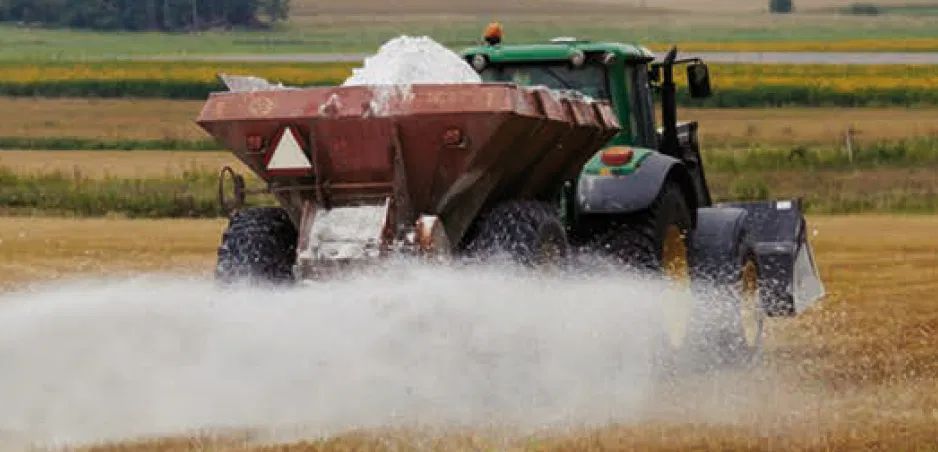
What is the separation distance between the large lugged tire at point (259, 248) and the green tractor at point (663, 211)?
1631 millimetres

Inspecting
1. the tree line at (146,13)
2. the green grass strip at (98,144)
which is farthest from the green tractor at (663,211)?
the tree line at (146,13)

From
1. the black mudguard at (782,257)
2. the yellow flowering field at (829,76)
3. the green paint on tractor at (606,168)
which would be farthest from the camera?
the yellow flowering field at (829,76)

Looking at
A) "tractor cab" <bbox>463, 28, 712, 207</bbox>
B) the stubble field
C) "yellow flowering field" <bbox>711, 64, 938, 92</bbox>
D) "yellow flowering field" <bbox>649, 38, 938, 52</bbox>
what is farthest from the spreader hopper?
"yellow flowering field" <bbox>649, 38, 938, 52</bbox>

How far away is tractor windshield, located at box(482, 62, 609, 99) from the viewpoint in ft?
41.0

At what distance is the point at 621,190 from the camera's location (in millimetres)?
12000

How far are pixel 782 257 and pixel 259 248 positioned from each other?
15.0ft

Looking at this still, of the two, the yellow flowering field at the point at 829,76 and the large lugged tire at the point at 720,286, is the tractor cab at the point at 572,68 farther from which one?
the yellow flowering field at the point at 829,76

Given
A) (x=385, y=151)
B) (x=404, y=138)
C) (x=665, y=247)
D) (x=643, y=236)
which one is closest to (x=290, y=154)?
(x=385, y=151)

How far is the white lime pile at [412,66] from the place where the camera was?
1043 cm

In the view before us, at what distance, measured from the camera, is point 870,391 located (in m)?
11.8

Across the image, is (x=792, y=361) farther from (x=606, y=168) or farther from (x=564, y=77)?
(x=564, y=77)

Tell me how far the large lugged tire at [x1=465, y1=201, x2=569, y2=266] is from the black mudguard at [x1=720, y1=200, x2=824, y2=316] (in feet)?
12.2

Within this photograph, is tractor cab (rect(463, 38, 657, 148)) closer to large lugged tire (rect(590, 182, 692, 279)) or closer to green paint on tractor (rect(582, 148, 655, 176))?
green paint on tractor (rect(582, 148, 655, 176))

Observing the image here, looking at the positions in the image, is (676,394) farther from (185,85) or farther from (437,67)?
(185,85)
